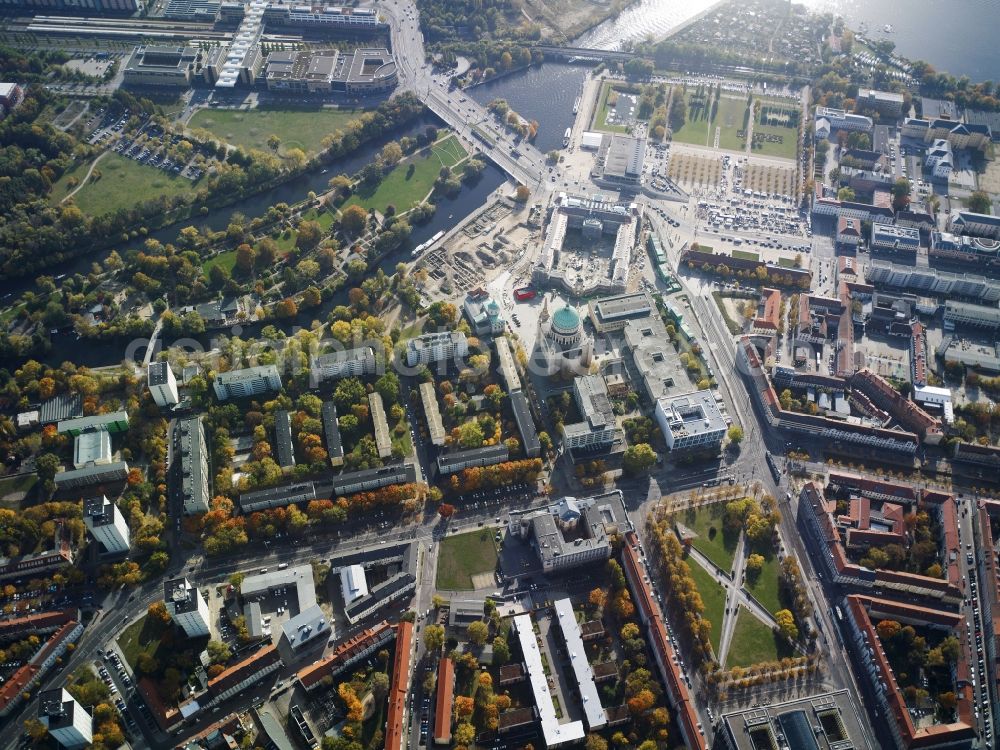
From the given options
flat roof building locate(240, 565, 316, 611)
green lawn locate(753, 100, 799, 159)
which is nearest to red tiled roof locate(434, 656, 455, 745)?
flat roof building locate(240, 565, 316, 611)

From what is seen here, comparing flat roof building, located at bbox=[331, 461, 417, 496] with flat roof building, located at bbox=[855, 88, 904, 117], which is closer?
flat roof building, located at bbox=[331, 461, 417, 496]

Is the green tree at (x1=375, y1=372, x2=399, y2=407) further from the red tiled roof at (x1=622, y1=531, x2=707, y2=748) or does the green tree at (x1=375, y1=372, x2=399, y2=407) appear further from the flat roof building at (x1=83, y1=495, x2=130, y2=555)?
the red tiled roof at (x1=622, y1=531, x2=707, y2=748)

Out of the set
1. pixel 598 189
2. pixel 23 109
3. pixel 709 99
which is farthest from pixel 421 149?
pixel 23 109

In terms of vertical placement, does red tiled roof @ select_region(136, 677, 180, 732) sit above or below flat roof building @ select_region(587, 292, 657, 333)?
below

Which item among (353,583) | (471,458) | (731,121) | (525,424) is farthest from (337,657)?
(731,121)

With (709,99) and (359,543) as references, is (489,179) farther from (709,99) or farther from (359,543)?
(359,543)

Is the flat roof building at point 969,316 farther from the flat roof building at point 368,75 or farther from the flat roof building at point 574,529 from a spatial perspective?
the flat roof building at point 368,75
